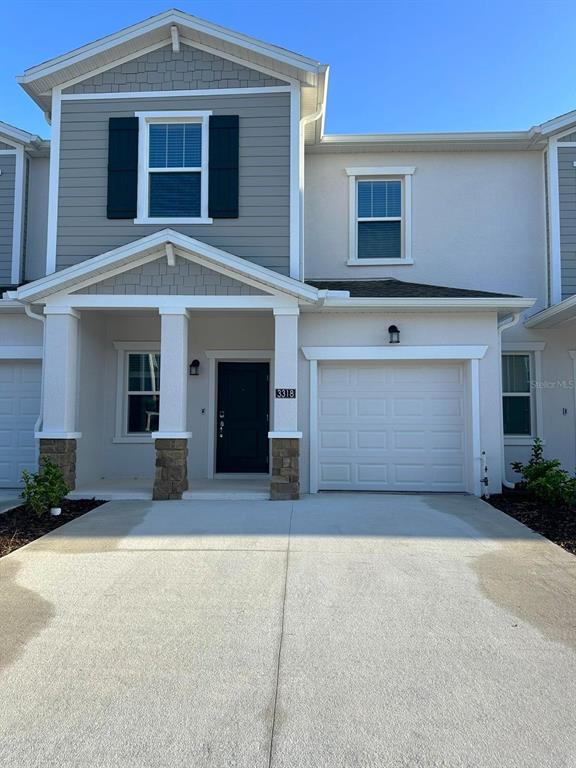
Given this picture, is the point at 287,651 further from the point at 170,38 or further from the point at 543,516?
the point at 170,38

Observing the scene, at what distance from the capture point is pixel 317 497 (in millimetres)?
8141

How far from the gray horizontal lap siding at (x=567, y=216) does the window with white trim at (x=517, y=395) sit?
4.71 feet

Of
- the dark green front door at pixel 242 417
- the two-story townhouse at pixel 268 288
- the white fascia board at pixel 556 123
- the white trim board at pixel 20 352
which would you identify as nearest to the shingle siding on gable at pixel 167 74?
the two-story townhouse at pixel 268 288

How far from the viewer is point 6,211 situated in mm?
10492

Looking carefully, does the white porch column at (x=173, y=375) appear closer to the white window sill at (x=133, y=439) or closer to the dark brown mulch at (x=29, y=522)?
the dark brown mulch at (x=29, y=522)

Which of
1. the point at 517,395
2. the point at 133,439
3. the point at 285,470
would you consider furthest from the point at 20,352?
the point at 517,395

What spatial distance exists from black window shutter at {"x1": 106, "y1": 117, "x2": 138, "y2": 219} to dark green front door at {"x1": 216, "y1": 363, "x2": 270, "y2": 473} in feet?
10.2

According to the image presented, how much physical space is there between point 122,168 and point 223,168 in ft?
5.31

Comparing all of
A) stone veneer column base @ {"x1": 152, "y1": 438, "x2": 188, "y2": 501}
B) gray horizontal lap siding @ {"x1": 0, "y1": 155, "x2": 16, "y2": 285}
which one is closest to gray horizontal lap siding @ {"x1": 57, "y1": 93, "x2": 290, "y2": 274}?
gray horizontal lap siding @ {"x1": 0, "y1": 155, "x2": 16, "y2": 285}

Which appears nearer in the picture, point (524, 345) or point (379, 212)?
point (524, 345)

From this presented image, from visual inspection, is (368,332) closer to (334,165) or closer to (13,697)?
(334,165)

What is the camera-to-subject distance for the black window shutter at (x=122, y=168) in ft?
28.4

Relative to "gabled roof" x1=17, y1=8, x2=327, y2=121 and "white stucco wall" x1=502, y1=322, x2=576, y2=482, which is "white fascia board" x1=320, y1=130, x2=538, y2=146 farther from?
"white stucco wall" x1=502, y1=322, x2=576, y2=482

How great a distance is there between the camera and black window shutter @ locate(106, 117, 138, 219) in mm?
8664
